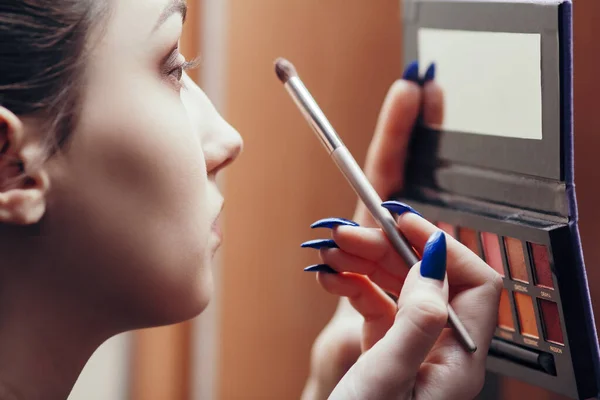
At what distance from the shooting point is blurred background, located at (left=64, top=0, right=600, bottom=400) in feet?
1.70

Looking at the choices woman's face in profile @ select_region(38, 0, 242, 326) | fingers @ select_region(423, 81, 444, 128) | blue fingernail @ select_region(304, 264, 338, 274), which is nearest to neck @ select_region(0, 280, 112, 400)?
woman's face in profile @ select_region(38, 0, 242, 326)

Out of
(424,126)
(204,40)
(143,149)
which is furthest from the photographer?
(204,40)

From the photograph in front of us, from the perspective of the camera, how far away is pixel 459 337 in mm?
356

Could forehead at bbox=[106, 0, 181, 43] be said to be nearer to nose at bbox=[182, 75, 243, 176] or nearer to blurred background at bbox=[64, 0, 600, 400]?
nose at bbox=[182, 75, 243, 176]

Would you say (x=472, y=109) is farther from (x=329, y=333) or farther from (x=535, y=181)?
(x=329, y=333)

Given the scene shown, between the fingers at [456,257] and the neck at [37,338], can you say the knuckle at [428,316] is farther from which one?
the neck at [37,338]

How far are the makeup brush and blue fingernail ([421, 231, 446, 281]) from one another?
1.0 inches

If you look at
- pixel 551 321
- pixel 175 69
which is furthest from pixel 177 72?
pixel 551 321

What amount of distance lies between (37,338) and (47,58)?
0.13 m

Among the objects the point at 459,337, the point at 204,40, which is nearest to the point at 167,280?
the point at 459,337

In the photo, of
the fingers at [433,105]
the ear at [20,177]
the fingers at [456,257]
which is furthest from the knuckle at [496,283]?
the ear at [20,177]

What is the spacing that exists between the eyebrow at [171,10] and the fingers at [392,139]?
0.14 meters

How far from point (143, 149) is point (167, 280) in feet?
0.21

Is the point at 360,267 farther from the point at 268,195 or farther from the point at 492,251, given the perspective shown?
Answer: the point at 268,195
